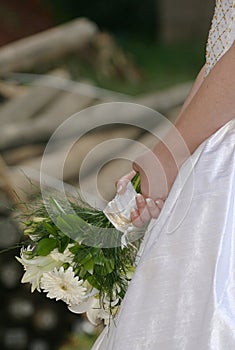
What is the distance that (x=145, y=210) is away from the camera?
149 centimetres

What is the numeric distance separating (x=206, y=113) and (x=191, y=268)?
24 centimetres

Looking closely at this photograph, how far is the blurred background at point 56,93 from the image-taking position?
11.5 ft

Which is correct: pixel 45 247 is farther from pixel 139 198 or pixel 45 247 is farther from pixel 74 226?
pixel 139 198

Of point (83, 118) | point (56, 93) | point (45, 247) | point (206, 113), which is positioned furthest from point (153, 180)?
point (56, 93)

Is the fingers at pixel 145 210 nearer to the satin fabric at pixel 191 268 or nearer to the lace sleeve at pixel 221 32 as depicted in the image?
the satin fabric at pixel 191 268

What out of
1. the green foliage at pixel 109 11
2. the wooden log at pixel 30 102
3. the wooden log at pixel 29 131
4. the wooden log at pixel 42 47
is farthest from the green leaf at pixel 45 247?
the green foliage at pixel 109 11

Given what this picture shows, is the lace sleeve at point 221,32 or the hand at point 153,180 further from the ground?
the lace sleeve at point 221,32

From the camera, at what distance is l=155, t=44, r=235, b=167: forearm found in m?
1.41

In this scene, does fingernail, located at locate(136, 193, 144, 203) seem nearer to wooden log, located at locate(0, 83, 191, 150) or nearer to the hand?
the hand

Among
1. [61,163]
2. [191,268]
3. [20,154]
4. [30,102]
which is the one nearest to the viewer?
[191,268]

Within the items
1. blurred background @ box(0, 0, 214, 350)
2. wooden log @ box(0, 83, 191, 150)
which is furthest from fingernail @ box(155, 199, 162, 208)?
wooden log @ box(0, 83, 191, 150)

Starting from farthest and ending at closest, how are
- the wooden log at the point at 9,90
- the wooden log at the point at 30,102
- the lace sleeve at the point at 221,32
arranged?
the wooden log at the point at 9,90, the wooden log at the point at 30,102, the lace sleeve at the point at 221,32

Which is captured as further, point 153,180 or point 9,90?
point 9,90

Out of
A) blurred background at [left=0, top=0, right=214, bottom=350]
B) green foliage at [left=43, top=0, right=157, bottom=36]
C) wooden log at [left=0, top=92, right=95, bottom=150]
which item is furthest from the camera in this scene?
green foliage at [left=43, top=0, right=157, bottom=36]
